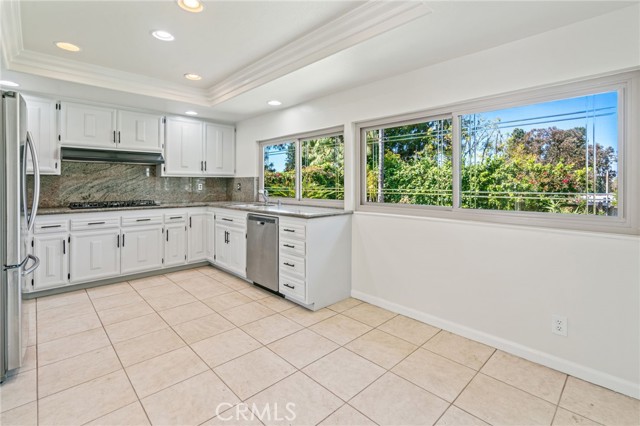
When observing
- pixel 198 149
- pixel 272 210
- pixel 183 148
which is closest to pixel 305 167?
pixel 272 210

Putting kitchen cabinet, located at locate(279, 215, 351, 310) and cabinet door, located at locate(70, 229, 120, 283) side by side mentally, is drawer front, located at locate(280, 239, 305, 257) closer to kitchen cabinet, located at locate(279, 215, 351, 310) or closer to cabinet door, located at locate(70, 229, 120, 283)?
kitchen cabinet, located at locate(279, 215, 351, 310)

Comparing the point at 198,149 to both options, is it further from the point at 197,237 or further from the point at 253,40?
the point at 253,40

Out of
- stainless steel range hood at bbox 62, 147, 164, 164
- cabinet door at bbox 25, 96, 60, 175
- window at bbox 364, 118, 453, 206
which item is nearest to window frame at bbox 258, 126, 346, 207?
window at bbox 364, 118, 453, 206

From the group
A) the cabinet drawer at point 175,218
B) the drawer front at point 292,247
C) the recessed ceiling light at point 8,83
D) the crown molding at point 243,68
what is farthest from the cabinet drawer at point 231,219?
the recessed ceiling light at point 8,83

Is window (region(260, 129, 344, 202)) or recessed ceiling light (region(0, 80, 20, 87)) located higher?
recessed ceiling light (region(0, 80, 20, 87))

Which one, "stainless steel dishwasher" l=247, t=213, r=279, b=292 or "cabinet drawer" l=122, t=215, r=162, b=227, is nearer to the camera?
"stainless steel dishwasher" l=247, t=213, r=279, b=292

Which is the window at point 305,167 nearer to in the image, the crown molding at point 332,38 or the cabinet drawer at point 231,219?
the cabinet drawer at point 231,219

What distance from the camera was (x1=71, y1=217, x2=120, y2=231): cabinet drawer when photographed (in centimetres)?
362

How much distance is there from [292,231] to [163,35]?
2038mm

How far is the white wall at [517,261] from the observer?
6.37 feet

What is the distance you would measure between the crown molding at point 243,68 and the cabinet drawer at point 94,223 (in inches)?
59.8

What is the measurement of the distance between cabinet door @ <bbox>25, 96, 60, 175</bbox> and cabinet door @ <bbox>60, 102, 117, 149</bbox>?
0.09 meters

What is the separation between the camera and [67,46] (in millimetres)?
2803

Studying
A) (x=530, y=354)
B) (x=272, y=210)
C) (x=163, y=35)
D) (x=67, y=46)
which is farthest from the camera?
(x=272, y=210)
